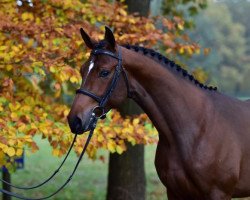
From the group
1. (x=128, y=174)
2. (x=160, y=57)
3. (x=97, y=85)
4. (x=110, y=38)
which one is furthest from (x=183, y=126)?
(x=128, y=174)

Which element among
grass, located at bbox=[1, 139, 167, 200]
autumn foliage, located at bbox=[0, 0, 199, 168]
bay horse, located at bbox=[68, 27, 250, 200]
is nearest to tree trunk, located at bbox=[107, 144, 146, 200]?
autumn foliage, located at bbox=[0, 0, 199, 168]

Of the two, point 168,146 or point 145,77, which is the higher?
point 145,77

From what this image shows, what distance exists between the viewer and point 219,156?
3.79 metres

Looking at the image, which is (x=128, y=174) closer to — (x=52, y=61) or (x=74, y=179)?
(x=52, y=61)

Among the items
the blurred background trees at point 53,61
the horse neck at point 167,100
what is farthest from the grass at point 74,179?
the horse neck at point 167,100

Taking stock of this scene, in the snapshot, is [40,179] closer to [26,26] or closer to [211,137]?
[26,26]

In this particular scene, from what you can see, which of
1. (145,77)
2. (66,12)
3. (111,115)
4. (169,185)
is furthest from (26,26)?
(169,185)

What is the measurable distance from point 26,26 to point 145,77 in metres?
2.16

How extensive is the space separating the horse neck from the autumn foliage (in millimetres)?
1219

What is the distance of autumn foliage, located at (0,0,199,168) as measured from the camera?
473cm

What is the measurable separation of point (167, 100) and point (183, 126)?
252mm

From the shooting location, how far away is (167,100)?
3.78m

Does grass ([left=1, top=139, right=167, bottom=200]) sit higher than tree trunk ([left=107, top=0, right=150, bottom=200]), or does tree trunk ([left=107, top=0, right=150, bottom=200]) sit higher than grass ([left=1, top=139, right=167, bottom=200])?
tree trunk ([left=107, top=0, right=150, bottom=200])

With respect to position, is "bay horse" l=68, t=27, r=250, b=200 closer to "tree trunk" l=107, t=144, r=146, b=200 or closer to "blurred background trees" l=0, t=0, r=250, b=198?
"blurred background trees" l=0, t=0, r=250, b=198
